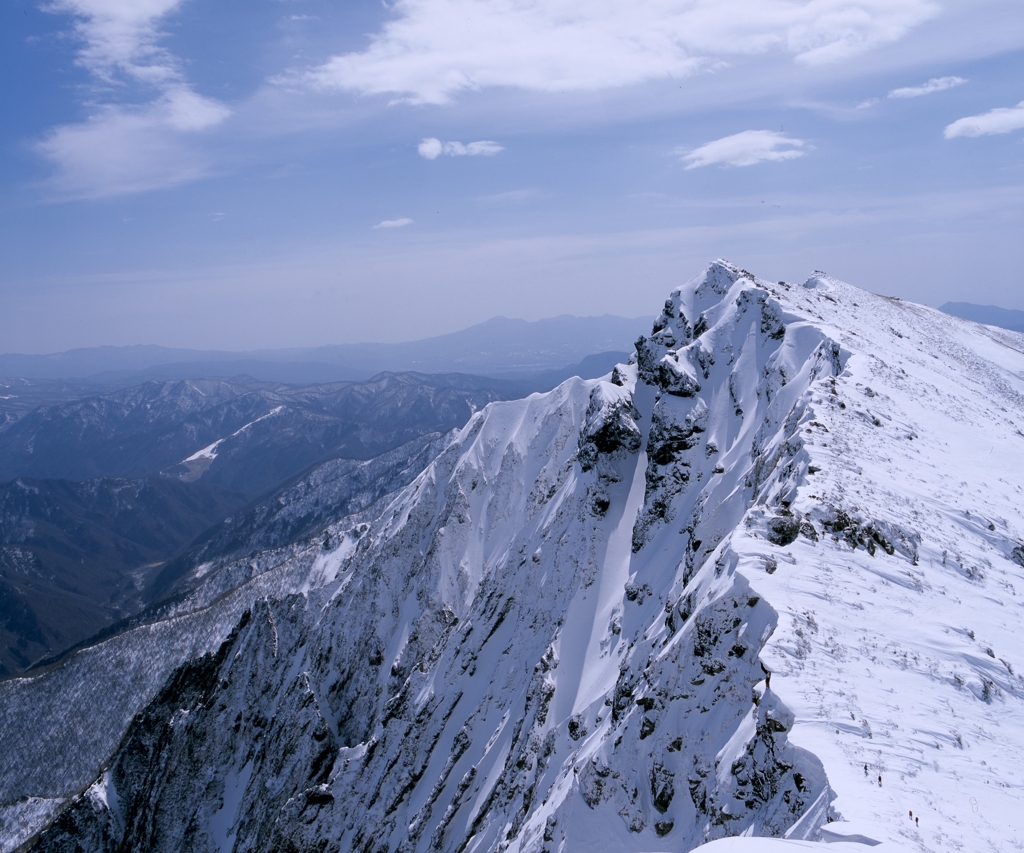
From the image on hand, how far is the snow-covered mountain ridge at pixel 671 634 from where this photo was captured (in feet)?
45.8

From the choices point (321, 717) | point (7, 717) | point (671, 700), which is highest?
point (671, 700)

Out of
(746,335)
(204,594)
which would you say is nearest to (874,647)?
(746,335)

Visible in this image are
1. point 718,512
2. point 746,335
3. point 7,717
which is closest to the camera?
point 718,512

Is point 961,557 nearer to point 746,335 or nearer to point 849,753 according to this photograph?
point 849,753

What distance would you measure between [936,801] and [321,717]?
62.7 metres

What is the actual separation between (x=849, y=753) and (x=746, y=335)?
40.5m

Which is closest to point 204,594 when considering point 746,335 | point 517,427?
point 517,427

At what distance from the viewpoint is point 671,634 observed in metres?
25.6

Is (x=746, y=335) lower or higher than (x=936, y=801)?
higher

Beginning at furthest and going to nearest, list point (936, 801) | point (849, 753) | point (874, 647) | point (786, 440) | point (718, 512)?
point (718, 512), point (786, 440), point (874, 647), point (849, 753), point (936, 801)

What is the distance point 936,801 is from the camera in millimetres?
10969

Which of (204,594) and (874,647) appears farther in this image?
(204,594)

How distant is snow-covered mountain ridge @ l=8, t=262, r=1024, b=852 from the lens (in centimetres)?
1395

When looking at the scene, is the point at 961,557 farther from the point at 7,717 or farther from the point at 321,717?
the point at 7,717
